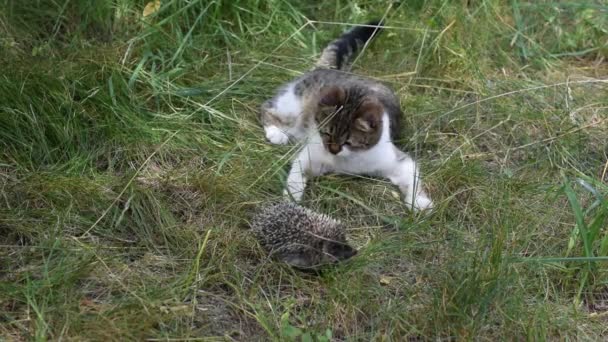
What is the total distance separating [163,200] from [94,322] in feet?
2.51

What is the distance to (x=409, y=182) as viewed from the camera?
337cm

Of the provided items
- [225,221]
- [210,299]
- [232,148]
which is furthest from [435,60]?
[210,299]

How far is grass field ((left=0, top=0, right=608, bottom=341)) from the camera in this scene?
266cm

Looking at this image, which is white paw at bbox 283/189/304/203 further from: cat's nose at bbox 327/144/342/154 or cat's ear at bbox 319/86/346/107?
cat's ear at bbox 319/86/346/107

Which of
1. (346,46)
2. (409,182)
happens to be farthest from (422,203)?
(346,46)

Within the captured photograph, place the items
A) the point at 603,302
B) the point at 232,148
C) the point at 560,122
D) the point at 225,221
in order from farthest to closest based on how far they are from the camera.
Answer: the point at 560,122 < the point at 232,148 < the point at 225,221 < the point at 603,302

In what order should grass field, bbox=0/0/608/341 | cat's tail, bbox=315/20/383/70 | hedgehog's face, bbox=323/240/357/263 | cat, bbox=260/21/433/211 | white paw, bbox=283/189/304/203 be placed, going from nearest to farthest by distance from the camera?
grass field, bbox=0/0/608/341
hedgehog's face, bbox=323/240/357/263
white paw, bbox=283/189/304/203
cat, bbox=260/21/433/211
cat's tail, bbox=315/20/383/70

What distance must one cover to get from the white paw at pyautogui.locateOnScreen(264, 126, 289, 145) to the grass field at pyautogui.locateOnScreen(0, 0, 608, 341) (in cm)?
7

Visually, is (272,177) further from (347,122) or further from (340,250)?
(340,250)

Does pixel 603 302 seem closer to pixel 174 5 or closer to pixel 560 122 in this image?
pixel 560 122

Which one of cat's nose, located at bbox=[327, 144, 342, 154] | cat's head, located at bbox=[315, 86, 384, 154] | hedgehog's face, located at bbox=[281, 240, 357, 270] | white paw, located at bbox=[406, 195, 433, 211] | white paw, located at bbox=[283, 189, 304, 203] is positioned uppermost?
cat's head, located at bbox=[315, 86, 384, 154]

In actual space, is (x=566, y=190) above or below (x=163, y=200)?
above

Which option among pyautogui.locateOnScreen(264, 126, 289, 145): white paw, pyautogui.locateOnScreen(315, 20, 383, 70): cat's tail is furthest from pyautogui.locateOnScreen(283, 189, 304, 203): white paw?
pyautogui.locateOnScreen(315, 20, 383, 70): cat's tail

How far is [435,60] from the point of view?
163 inches
